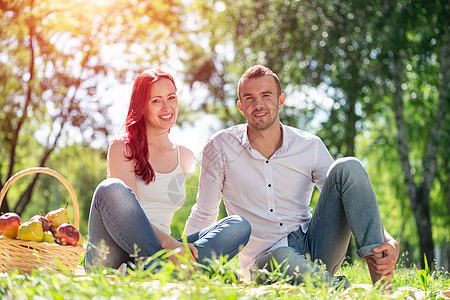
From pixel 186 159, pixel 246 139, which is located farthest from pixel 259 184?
pixel 186 159

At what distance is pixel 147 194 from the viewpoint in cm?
364

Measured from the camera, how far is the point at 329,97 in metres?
11.5

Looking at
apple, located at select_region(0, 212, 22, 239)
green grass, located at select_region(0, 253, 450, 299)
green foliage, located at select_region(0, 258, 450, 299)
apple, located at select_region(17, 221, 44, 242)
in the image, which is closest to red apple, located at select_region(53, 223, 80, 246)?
apple, located at select_region(17, 221, 44, 242)

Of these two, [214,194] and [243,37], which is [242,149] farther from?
[243,37]

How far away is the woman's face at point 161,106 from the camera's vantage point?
3770 mm

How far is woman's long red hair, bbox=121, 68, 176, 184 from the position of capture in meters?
3.63

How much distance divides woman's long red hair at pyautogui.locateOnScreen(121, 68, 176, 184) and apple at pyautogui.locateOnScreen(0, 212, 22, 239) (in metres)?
0.81

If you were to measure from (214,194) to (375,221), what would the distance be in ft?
3.65

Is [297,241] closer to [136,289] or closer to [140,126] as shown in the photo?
[140,126]

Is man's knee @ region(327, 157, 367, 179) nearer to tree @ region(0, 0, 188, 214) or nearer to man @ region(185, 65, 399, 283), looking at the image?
man @ region(185, 65, 399, 283)

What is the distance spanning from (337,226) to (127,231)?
132cm

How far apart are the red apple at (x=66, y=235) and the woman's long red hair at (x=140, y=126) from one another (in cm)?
56

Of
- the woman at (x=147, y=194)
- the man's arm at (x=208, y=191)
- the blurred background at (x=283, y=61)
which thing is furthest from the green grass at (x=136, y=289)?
the blurred background at (x=283, y=61)

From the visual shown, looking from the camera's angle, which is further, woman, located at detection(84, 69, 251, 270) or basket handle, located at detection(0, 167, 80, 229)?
basket handle, located at detection(0, 167, 80, 229)
